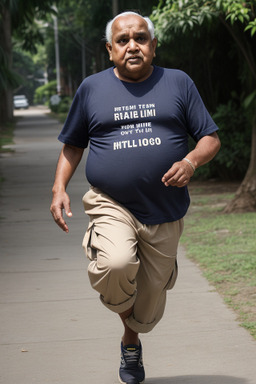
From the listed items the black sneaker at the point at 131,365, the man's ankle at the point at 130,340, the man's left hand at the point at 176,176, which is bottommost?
the black sneaker at the point at 131,365

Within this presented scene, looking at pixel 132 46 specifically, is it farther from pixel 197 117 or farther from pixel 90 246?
pixel 90 246

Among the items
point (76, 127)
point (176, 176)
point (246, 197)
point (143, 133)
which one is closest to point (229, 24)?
point (246, 197)

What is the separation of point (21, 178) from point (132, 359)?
12.1m

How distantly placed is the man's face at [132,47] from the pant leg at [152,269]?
2.52ft

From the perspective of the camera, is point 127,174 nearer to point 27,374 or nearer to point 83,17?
point 27,374

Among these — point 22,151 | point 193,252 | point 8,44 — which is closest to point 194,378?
point 193,252

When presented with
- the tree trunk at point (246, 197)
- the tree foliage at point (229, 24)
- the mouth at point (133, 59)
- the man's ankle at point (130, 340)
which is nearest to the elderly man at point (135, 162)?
the mouth at point (133, 59)

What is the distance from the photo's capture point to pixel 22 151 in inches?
940

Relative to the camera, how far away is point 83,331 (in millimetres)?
5480

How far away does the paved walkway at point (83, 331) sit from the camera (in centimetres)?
460

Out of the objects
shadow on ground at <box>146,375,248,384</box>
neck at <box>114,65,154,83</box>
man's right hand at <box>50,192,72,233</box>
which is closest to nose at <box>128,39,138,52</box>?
neck at <box>114,65,154,83</box>

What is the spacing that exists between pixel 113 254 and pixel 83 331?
1.74m

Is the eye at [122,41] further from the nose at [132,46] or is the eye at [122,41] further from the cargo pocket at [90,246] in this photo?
the cargo pocket at [90,246]

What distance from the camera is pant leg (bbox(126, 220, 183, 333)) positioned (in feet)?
13.5
